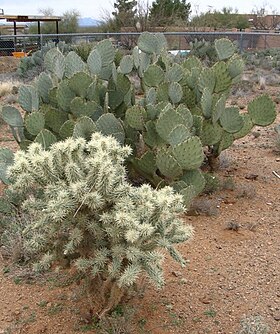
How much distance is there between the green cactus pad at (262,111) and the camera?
685 cm

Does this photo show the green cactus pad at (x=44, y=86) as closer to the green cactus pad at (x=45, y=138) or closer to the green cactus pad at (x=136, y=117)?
the green cactus pad at (x=136, y=117)

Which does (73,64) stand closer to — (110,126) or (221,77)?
(110,126)

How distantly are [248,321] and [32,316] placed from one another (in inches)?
59.1

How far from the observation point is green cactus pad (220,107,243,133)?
21.2 ft

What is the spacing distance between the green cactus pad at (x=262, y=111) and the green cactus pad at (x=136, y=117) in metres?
1.63

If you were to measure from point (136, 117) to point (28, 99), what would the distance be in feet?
3.85

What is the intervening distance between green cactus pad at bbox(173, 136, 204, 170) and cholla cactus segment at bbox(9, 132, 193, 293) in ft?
4.82

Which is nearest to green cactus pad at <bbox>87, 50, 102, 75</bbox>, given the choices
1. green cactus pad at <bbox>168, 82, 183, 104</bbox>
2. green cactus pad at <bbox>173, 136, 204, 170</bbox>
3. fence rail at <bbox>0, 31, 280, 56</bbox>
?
green cactus pad at <bbox>168, 82, 183, 104</bbox>

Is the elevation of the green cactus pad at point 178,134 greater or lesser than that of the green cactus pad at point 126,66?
lesser

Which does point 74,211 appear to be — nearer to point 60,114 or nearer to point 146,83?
point 60,114

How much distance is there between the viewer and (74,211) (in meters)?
3.43

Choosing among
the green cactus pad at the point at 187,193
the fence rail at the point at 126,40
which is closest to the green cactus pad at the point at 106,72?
the green cactus pad at the point at 187,193

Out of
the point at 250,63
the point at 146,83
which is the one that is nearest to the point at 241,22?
the point at 250,63

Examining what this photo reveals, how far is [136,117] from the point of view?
5961mm
